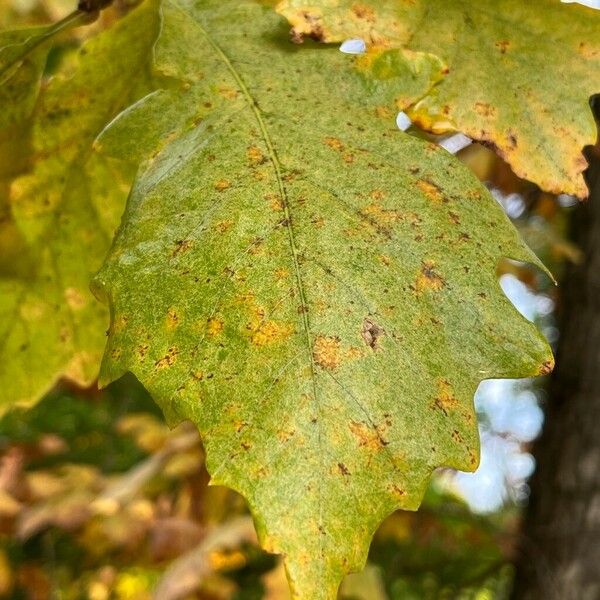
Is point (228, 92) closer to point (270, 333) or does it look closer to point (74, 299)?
point (270, 333)

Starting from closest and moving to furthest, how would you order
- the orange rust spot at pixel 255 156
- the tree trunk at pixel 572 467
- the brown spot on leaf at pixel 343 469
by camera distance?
the brown spot on leaf at pixel 343 469 → the orange rust spot at pixel 255 156 → the tree trunk at pixel 572 467

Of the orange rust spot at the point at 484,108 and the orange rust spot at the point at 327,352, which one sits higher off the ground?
the orange rust spot at the point at 484,108

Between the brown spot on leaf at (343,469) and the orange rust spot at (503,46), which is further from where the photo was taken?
the orange rust spot at (503,46)

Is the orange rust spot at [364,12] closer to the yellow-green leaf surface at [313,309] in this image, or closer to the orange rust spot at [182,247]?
the yellow-green leaf surface at [313,309]

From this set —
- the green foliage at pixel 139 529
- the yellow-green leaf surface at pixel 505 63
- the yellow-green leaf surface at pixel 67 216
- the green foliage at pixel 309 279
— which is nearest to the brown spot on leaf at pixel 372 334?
the green foliage at pixel 309 279

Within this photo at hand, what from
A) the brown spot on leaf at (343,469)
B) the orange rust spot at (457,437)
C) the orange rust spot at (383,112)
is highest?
the orange rust spot at (383,112)

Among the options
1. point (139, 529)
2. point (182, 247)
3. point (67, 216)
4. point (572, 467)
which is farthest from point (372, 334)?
point (139, 529)

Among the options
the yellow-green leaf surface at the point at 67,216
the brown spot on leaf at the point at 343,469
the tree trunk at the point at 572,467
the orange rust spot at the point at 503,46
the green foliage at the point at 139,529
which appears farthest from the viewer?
the green foliage at the point at 139,529
